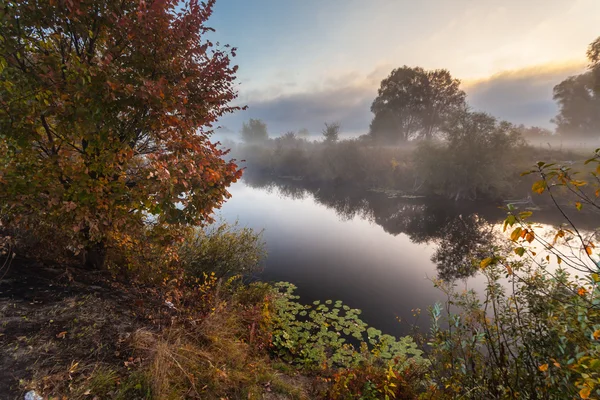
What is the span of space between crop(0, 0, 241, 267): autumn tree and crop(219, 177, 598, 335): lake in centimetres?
666

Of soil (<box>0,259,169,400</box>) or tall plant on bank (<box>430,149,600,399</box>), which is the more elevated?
tall plant on bank (<box>430,149,600,399</box>)

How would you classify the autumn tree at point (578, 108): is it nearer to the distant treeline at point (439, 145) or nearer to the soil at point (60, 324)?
the distant treeline at point (439, 145)

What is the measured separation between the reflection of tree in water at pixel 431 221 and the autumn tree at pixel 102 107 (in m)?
10.6

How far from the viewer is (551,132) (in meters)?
56.2

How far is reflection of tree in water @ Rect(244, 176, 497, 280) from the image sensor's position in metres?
15.1

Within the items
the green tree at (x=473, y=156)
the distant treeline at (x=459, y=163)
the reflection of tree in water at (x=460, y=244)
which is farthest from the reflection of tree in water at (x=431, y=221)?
the distant treeline at (x=459, y=163)

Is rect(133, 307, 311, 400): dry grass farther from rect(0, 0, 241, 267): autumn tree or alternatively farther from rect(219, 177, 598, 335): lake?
rect(219, 177, 598, 335): lake

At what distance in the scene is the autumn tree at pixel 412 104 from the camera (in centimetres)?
5066

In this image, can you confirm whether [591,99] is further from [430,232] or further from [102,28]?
[102,28]

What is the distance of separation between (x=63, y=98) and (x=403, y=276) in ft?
47.9

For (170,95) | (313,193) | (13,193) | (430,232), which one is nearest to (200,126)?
(170,95)

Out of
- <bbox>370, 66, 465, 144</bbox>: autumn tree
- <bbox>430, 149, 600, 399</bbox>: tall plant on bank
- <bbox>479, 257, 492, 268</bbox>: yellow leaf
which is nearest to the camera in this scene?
<bbox>430, 149, 600, 399</bbox>: tall plant on bank

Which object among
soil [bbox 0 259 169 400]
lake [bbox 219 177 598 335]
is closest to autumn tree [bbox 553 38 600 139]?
lake [bbox 219 177 598 335]

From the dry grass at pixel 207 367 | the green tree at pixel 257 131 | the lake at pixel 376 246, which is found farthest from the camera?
the green tree at pixel 257 131
